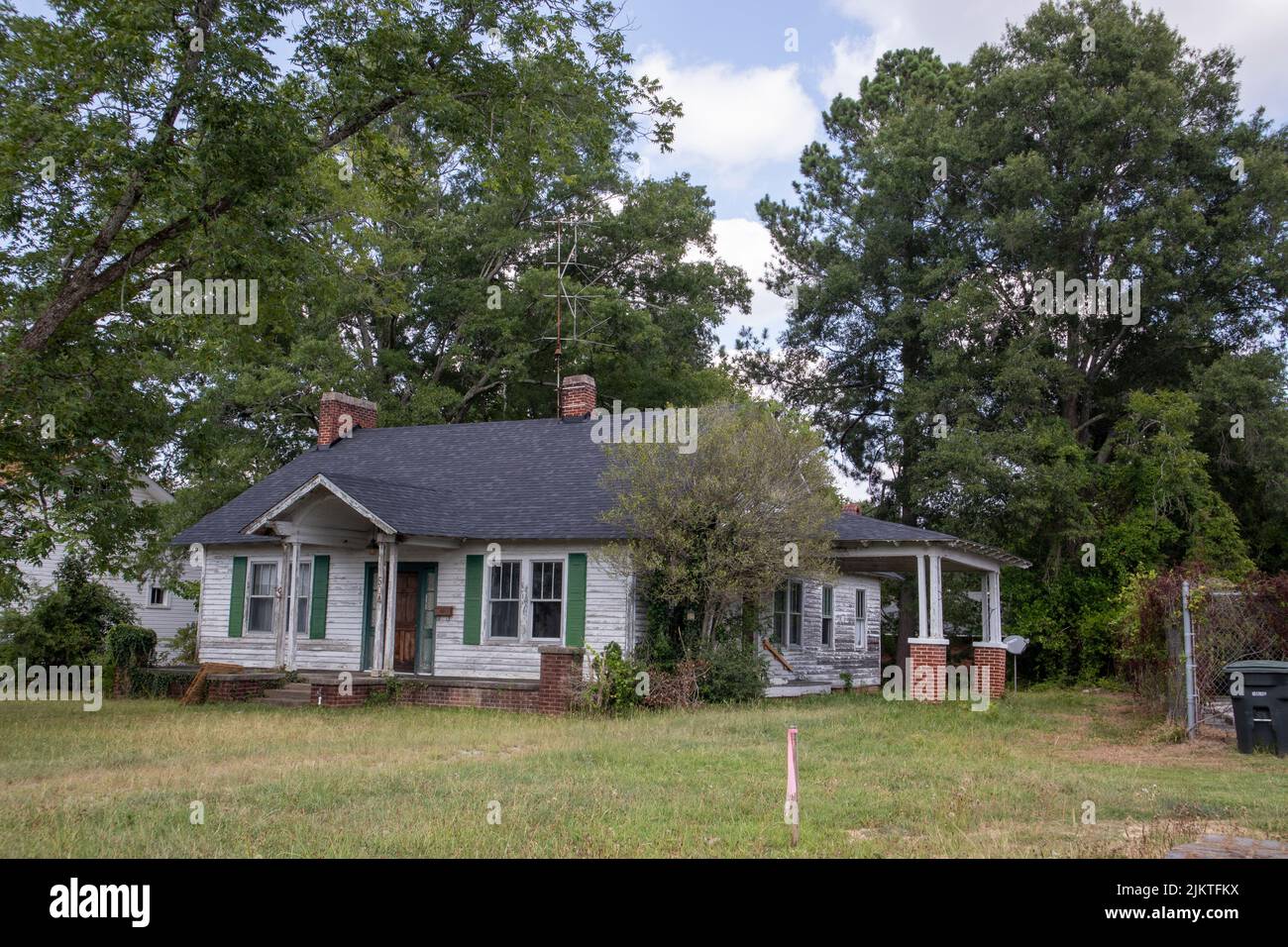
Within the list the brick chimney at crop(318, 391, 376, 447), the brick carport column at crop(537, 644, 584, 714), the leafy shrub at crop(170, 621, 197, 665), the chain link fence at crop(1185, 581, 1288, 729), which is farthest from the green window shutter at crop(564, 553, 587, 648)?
the leafy shrub at crop(170, 621, 197, 665)

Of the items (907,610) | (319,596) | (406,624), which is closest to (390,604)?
(406,624)

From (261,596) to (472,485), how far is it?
195 inches

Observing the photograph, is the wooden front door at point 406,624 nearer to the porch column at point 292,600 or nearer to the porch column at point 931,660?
the porch column at point 292,600

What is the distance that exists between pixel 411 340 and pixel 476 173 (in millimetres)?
6224

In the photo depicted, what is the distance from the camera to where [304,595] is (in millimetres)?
20938

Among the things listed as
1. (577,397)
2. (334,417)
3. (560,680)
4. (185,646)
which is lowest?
(185,646)

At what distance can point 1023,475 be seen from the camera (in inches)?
1009

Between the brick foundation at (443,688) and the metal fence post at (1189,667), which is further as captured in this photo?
the brick foundation at (443,688)

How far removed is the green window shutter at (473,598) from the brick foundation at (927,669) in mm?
7823

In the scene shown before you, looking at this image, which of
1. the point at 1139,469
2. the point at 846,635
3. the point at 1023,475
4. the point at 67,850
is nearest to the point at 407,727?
the point at 67,850

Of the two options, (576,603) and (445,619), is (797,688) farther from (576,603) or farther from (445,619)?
(445,619)

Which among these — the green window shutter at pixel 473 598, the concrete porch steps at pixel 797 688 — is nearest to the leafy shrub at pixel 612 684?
the concrete porch steps at pixel 797 688

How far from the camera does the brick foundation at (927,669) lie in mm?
18250

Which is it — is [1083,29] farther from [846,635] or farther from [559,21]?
[559,21]
